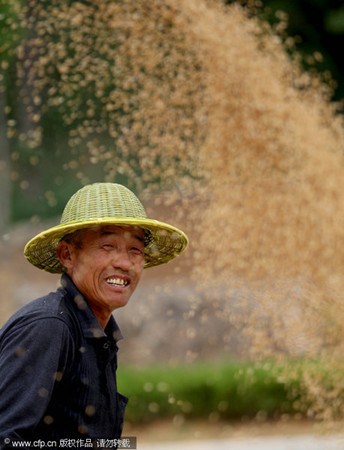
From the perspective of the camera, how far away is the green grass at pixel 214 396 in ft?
23.2

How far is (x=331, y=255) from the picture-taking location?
7219mm

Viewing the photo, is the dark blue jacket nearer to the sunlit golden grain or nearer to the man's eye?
the man's eye

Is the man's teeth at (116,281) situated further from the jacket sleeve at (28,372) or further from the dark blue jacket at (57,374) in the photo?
the jacket sleeve at (28,372)

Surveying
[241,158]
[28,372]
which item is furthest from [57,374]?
[241,158]

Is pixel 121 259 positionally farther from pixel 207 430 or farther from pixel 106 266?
pixel 207 430

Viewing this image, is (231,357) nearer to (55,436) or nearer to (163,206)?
(163,206)

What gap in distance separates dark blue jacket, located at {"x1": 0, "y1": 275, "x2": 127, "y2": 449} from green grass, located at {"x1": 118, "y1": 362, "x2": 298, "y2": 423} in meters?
5.05

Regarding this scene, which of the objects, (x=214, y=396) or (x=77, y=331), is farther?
(x=214, y=396)

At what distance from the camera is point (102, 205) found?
7.14ft

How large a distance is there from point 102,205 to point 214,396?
529 cm

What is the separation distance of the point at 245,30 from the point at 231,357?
377cm

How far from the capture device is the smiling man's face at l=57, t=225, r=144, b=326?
2.16 m

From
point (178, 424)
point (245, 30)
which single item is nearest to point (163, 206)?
point (245, 30)

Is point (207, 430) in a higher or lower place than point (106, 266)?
higher
